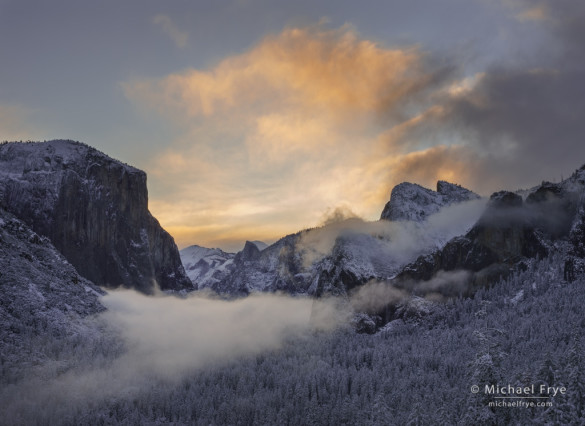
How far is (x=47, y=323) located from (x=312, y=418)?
388 feet

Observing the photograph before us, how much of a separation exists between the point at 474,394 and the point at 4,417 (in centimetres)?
15306

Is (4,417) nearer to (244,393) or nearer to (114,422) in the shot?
(114,422)

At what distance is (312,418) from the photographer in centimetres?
16000

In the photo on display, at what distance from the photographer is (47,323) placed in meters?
195

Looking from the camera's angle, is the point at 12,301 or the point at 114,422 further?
the point at 12,301

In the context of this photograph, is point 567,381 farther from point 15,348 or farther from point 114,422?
point 15,348

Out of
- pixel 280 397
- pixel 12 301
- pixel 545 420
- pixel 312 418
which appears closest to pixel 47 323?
pixel 12 301

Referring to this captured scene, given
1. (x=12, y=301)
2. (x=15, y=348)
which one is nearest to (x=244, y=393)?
(x=15, y=348)

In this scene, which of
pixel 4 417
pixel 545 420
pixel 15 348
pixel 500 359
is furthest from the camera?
pixel 15 348

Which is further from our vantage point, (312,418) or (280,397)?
(280,397)

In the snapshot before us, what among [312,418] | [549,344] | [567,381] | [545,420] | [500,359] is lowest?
[312,418]

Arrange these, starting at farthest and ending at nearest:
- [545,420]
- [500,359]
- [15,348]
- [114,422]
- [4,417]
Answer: [15,348] → [114,422] → [4,417] → [545,420] → [500,359]

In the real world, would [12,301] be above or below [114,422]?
above

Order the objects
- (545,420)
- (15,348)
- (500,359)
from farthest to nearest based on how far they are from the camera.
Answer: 1. (15,348)
2. (545,420)
3. (500,359)
